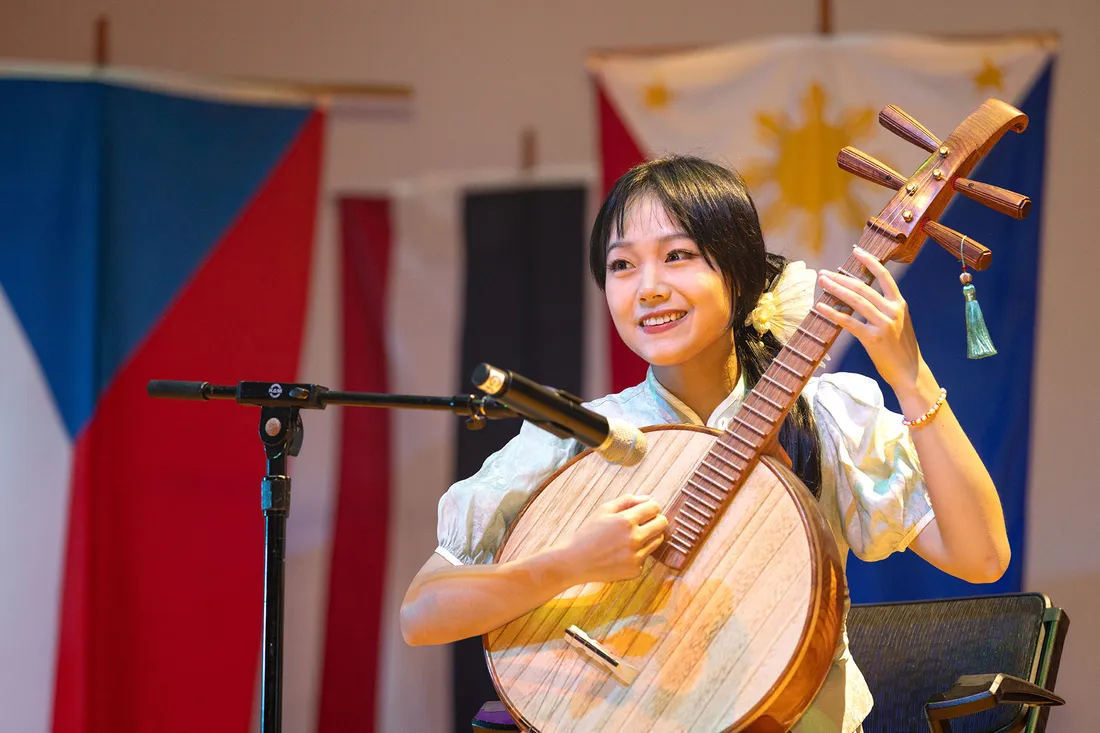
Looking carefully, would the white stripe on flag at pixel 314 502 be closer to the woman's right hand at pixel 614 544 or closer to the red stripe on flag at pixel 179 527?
the red stripe on flag at pixel 179 527

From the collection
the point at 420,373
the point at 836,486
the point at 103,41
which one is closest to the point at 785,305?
the point at 836,486

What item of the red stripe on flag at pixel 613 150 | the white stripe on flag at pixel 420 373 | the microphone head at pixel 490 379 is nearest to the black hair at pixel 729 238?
the microphone head at pixel 490 379

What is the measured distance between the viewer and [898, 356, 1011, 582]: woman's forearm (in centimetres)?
136

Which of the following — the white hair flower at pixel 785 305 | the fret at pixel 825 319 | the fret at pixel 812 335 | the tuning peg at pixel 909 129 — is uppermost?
the tuning peg at pixel 909 129

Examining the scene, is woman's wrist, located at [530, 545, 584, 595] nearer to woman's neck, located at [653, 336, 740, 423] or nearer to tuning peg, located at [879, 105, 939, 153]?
woman's neck, located at [653, 336, 740, 423]

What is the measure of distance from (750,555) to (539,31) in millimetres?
2598

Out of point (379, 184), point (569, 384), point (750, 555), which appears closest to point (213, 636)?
point (569, 384)

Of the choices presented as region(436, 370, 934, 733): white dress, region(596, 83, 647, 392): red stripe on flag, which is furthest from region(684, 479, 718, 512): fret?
region(596, 83, 647, 392): red stripe on flag

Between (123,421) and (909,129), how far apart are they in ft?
8.02

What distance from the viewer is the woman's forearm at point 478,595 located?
53.7 inches

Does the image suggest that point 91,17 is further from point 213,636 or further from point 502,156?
point 213,636

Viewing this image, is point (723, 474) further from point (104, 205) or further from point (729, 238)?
point (104, 205)

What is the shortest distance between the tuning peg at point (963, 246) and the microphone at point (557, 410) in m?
0.46

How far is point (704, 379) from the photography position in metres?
1.67
